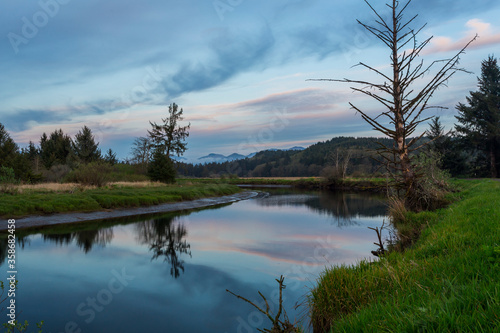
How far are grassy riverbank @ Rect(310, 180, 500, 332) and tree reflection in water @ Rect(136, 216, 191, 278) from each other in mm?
5809

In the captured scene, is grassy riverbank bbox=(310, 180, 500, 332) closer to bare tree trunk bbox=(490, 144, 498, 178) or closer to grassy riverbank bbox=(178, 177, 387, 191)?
bare tree trunk bbox=(490, 144, 498, 178)

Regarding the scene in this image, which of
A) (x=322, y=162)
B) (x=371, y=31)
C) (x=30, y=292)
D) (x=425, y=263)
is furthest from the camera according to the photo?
(x=322, y=162)

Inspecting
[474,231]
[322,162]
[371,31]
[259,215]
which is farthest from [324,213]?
[322,162]

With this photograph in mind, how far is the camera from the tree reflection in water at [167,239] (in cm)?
1132

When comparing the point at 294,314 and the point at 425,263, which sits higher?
the point at 425,263

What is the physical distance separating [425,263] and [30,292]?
28.2 feet

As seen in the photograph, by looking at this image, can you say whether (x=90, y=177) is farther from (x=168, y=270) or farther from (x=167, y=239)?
(x=168, y=270)

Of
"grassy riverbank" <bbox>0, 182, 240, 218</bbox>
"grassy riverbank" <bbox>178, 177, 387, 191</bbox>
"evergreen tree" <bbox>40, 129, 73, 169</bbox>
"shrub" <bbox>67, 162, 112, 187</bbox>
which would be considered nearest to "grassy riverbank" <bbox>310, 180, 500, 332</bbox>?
"grassy riverbank" <bbox>0, 182, 240, 218</bbox>

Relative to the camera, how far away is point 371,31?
9.51 meters

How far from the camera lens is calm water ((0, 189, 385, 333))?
21.5 feet

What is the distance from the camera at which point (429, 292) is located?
3.33 meters

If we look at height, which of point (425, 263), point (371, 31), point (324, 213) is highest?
point (371, 31)

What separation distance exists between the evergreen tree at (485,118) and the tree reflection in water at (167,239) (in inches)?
1368

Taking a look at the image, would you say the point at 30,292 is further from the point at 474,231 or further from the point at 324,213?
the point at 324,213
